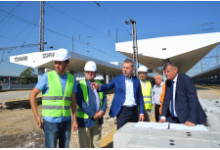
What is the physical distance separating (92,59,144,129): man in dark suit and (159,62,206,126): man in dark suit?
585 millimetres

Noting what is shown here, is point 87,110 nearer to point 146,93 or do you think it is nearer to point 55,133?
point 55,133

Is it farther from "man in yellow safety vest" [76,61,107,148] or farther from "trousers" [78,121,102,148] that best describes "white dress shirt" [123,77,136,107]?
"trousers" [78,121,102,148]

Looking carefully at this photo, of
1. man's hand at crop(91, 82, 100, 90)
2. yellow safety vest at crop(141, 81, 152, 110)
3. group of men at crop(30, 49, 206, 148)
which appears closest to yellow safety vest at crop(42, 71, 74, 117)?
group of men at crop(30, 49, 206, 148)

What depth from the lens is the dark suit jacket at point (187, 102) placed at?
7.80 ft

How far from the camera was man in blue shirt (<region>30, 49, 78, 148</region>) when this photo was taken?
7.41ft

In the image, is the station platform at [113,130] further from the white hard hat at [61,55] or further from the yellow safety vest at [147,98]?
the white hard hat at [61,55]

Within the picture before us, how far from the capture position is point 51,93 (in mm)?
2285

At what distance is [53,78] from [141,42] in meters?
18.7

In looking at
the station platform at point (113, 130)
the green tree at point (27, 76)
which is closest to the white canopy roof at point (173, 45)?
the station platform at point (113, 130)

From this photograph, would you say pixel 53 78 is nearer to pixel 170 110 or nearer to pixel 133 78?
pixel 133 78

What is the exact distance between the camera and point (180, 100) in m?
2.58

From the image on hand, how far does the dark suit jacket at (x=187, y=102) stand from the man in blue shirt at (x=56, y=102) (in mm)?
1559

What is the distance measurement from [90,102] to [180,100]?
1.36 meters

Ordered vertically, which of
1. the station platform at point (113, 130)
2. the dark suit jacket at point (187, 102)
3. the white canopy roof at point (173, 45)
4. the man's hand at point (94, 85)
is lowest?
the station platform at point (113, 130)
